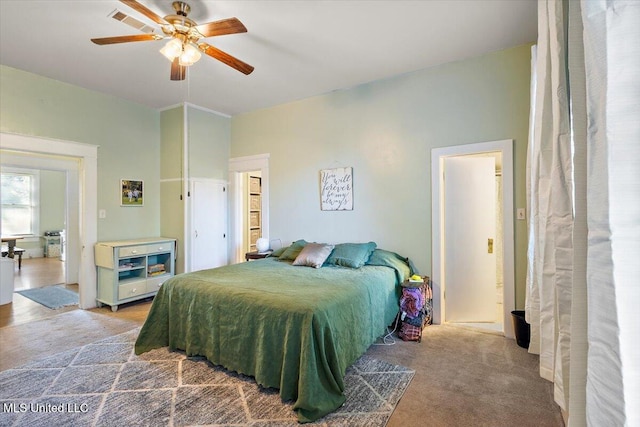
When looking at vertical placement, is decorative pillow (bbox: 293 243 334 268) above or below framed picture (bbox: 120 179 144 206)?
below

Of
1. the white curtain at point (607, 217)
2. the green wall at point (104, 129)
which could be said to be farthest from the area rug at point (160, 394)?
the green wall at point (104, 129)

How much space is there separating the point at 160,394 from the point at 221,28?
8.60 feet

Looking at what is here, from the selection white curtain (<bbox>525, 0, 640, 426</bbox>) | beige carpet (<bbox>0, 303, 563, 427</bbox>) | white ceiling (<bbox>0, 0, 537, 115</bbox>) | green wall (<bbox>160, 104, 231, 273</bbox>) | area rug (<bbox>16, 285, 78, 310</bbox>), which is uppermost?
white ceiling (<bbox>0, 0, 537, 115</bbox>)

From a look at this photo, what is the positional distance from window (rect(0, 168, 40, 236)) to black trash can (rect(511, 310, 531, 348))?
1122cm

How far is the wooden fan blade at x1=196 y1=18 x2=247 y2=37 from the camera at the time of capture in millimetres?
2078

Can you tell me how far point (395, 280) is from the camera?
3.17 m

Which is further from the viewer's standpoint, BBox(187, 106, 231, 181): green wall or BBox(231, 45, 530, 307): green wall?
BBox(187, 106, 231, 181): green wall

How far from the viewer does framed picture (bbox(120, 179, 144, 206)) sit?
447 cm

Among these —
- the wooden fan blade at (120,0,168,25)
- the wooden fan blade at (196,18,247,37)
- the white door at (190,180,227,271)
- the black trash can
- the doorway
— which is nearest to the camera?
the wooden fan blade at (120,0,168,25)

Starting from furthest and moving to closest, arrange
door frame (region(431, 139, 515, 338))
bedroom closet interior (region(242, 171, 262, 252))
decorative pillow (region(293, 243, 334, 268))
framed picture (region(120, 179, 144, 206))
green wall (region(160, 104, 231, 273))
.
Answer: bedroom closet interior (region(242, 171, 262, 252)) < green wall (region(160, 104, 231, 273)) < framed picture (region(120, 179, 144, 206)) < decorative pillow (region(293, 243, 334, 268)) < door frame (region(431, 139, 515, 338))

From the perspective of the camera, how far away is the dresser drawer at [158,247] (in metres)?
4.31

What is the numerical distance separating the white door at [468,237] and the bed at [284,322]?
31.7 inches

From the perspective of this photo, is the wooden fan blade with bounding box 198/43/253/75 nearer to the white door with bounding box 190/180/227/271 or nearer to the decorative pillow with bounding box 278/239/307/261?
the decorative pillow with bounding box 278/239/307/261

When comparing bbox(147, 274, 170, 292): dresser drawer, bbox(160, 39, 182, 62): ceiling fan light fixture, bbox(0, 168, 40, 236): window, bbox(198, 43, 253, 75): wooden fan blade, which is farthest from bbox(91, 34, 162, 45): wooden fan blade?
bbox(0, 168, 40, 236): window
